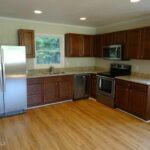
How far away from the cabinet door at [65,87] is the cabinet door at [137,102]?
73.9 inches

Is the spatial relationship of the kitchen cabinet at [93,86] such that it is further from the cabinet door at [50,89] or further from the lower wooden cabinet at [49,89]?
the cabinet door at [50,89]

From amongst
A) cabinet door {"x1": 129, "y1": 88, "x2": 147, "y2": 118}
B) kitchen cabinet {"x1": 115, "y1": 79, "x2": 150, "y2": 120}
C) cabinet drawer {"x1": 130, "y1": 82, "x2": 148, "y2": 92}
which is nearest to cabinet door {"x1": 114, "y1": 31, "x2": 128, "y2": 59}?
kitchen cabinet {"x1": 115, "y1": 79, "x2": 150, "y2": 120}

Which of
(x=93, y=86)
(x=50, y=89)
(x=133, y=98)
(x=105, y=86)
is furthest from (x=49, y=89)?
(x=133, y=98)

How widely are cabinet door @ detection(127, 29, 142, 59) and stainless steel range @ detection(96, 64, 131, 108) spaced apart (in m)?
0.59

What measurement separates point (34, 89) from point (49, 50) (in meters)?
1.49

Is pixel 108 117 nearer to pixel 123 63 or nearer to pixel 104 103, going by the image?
pixel 104 103

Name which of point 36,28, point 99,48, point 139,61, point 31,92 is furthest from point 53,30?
point 139,61

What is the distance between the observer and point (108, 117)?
3.87 metres

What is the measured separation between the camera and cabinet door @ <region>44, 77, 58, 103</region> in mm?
4565

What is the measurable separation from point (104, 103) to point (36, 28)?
10.2 ft

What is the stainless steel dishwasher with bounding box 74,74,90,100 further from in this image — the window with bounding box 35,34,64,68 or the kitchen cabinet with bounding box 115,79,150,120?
the kitchen cabinet with bounding box 115,79,150,120

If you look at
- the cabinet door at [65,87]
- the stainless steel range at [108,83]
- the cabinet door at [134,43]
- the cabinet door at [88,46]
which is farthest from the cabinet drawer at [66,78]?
the cabinet door at [134,43]

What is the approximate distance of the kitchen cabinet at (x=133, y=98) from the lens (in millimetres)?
3521

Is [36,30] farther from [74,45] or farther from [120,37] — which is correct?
[120,37]
